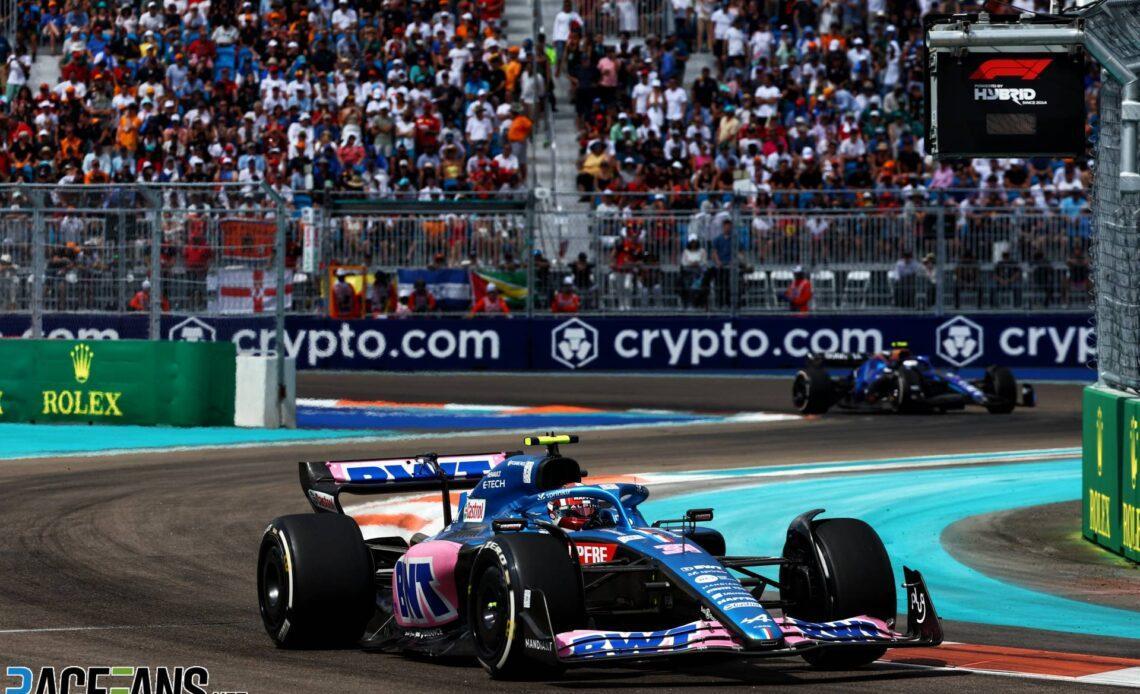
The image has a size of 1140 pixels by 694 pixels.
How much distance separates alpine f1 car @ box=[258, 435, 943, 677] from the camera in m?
7.86

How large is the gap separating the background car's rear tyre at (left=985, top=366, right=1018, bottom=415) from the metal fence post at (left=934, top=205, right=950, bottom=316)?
490 centimetres

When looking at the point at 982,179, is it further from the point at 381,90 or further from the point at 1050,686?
the point at 1050,686

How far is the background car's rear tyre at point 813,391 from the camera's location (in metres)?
24.7

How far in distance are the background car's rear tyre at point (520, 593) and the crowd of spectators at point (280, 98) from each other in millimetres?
23394

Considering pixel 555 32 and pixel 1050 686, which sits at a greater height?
pixel 555 32

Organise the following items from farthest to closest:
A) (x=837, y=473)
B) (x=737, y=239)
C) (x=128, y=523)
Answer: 1. (x=737, y=239)
2. (x=837, y=473)
3. (x=128, y=523)

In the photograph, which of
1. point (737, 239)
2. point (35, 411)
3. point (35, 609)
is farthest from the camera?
point (737, 239)

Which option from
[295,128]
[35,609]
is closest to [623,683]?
[35,609]

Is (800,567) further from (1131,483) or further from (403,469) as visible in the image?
(1131,483)

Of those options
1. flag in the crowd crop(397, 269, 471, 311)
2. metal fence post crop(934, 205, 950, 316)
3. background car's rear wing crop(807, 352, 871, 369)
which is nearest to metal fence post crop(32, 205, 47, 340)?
flag in the crowd crop(397, 269, 471, 311)

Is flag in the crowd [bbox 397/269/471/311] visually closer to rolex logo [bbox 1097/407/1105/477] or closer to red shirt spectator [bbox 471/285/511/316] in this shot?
red shirt spectator [bbox 471/285/511/316]

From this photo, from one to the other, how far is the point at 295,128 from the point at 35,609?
24056 millimetres

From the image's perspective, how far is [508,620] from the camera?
7.97 metres

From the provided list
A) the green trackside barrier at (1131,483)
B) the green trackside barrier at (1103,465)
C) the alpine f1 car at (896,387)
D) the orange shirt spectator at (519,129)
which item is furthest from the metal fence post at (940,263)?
the green trackside barrier at (1131,483)
